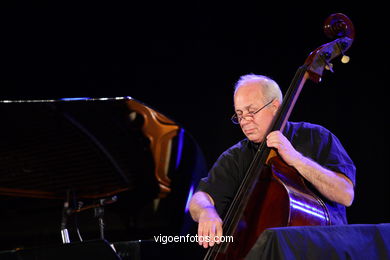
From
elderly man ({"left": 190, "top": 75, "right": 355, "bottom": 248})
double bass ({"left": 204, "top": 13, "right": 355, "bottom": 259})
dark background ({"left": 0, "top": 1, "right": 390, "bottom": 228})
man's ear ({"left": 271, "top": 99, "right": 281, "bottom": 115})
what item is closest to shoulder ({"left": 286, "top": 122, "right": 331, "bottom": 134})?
elderly man ({"left": 190, "top": 75, "right": 355, "bottom": 248})

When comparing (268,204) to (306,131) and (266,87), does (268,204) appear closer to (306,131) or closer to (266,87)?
(306,131)

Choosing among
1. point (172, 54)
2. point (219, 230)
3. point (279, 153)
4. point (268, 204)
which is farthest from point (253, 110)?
point (172, 54)

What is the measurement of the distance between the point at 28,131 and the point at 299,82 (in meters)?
1.88

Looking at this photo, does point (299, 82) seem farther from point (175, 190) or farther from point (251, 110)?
point (175, 190)

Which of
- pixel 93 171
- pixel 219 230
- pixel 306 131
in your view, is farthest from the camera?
pixel 93 171

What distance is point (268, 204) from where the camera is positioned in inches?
88.7

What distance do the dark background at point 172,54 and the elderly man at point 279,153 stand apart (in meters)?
1.52

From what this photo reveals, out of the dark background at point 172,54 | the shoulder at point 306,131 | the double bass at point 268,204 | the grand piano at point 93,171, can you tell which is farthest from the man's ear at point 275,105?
the dark background at point 172,54

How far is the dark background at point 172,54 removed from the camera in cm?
429

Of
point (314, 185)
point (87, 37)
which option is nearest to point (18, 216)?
point (87, 37)

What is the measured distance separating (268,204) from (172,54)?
260cm

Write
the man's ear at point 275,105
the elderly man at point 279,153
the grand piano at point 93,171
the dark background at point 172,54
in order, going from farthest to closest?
the dark background at point 172,54
the grand piano at point 93,171
the man's ear at point 275,105
the elderly man at point 279,153

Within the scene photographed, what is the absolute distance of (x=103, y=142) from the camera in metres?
3.59

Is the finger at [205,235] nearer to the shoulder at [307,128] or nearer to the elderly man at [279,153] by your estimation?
the elderly man at [279,153]
